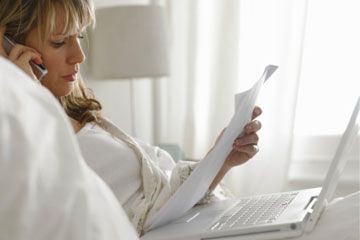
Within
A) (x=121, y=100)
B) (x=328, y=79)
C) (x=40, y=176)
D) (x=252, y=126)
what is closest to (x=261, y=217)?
(x=252, y=126)

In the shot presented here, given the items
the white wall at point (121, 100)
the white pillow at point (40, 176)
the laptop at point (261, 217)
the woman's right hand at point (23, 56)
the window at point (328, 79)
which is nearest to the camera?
the white pillow at point (40, 176)

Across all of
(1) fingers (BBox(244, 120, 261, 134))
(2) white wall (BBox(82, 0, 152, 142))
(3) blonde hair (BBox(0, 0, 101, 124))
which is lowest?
(2) white wall (BBox(82, 0, 152, 142))

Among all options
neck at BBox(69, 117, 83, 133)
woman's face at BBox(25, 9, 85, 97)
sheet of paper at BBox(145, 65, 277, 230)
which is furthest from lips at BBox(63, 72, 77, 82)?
sheet of paper at BBox(145, 65, 277, 230)

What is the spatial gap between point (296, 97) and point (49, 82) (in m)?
1.31

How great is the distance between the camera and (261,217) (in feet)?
3.05

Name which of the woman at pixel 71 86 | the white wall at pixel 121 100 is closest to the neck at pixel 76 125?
the woman at pixel 71 86

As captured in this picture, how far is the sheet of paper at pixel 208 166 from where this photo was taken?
90cm

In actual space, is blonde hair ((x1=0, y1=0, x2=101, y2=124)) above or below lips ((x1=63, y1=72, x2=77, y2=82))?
above

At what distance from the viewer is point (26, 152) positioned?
320 millimetres

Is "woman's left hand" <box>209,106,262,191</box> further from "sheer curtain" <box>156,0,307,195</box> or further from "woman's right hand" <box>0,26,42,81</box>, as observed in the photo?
"sheer curtain" <box>156,0,307,195</box>

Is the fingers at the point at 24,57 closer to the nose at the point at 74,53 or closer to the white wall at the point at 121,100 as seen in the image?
the nose at the point at 74,53

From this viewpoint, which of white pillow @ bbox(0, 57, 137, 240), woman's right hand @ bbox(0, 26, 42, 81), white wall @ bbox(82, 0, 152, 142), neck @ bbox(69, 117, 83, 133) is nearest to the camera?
white pillow @ bbox(0, 57, 137, 240)

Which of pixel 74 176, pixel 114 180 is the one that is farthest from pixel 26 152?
pixel 114 180

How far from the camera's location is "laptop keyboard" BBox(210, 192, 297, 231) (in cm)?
90
